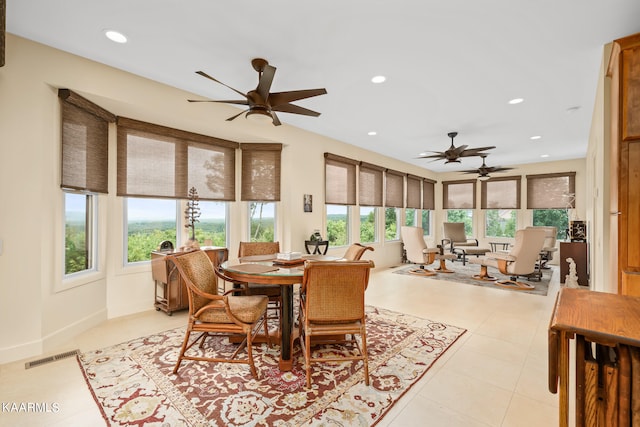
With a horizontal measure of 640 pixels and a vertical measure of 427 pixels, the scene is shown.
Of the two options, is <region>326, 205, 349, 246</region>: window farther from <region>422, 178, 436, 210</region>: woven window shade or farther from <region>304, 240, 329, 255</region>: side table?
<region>422, 178, 436, 210</region>: woven window shade

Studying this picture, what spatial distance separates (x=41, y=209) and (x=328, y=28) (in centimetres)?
298

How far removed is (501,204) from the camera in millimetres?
8406

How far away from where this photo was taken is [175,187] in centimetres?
395

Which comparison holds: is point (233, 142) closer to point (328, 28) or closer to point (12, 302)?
point (328, 28)

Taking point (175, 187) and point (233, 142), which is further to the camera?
point (233, 142)

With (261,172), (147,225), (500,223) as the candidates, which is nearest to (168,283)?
(147,225)

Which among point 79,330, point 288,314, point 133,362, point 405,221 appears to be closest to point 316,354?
point 288,314

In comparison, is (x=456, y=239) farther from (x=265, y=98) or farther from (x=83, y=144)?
(x=83, y=144)

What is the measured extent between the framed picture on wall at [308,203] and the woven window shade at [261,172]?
1.87 ft

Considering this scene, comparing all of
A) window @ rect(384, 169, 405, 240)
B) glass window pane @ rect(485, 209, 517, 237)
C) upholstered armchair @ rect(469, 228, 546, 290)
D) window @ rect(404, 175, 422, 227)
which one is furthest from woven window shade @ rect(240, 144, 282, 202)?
glass window pane @ rect(485, 209, 517, 237)

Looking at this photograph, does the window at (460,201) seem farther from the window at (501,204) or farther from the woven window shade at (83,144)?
the woven window shade at (83,144)

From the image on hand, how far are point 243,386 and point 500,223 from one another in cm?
885

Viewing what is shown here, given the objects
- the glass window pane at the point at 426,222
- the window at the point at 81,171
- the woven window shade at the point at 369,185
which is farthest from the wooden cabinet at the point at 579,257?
the window at the point at 81,171

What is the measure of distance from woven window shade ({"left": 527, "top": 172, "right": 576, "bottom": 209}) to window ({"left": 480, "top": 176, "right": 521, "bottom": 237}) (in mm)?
327
